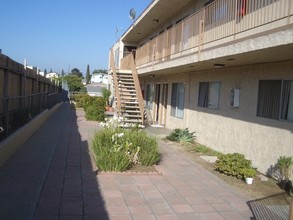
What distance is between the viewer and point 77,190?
22.4 ft

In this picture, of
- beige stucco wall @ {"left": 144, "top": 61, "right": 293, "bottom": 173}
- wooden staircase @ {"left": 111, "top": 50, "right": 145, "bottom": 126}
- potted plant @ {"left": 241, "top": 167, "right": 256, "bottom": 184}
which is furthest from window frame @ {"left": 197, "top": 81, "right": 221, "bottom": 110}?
potted plant @ {"left": 241, "top": 167, "right": 256, "bottom": 184}

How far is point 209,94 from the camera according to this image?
13.7 metres

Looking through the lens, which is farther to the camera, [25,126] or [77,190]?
[25,126]

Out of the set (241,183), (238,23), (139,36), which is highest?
(139,36)

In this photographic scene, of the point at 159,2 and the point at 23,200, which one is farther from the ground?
the point at 159,2

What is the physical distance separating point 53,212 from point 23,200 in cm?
71

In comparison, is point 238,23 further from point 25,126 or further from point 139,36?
point 139,36

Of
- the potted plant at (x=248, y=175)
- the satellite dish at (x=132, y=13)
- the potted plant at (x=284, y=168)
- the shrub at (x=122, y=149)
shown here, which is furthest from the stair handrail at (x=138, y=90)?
the potted plant at (x=284, y=168)

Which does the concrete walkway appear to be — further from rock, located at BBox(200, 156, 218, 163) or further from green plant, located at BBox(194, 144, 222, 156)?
green plant, located at BBox(194, 144, 222, 156)

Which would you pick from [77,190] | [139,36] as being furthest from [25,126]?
[139,36]

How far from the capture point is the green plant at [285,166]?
27.0 ft

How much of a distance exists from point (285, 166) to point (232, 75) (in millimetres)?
4087

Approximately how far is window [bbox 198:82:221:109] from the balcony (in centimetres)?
143

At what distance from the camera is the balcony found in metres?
8.27
